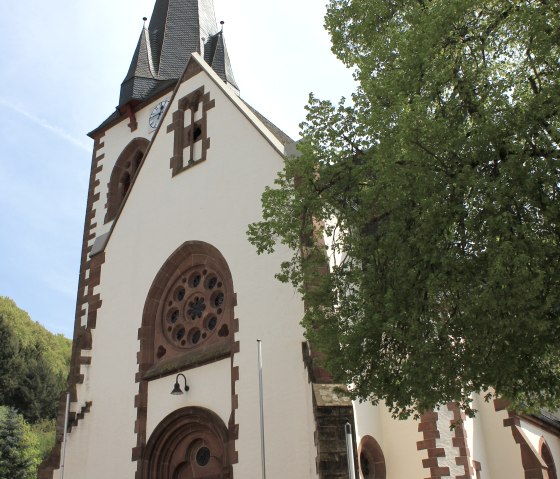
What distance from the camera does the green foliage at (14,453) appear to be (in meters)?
35.2

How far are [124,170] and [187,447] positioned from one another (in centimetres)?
1330

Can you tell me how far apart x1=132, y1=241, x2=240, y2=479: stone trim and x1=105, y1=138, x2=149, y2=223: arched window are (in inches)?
339

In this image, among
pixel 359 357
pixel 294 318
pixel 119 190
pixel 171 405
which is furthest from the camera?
pixel 119 190

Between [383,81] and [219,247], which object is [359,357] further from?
[219,247]

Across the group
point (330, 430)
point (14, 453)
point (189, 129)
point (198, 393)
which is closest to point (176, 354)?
point (198, 393)

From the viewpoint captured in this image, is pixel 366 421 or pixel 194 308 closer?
pixel 366 421

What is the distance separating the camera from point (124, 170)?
25.4 metres

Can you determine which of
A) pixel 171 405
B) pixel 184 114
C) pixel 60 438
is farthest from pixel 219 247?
pixel 60 438

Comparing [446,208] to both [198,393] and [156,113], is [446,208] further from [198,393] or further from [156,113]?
[156,113]

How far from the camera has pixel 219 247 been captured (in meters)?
15.5

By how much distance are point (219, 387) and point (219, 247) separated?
3.18 metres

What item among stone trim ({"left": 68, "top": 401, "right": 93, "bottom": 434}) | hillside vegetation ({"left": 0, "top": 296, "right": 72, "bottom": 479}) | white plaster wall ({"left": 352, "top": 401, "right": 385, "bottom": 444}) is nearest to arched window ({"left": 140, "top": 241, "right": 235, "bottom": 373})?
stone trim ({"left": 68, "top": 401, "right": 93, "bottom": 434})

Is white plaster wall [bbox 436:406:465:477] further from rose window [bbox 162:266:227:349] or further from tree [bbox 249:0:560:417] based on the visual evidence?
rose window [bbox 162:266:227:349]

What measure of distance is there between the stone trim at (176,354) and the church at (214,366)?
3 cm
